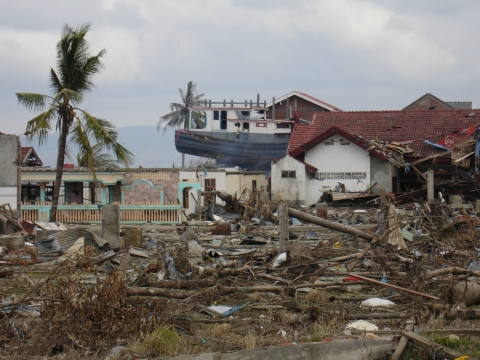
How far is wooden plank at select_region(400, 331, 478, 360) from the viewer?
21.7 feet

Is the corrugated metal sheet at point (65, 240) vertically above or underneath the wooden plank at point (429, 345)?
above

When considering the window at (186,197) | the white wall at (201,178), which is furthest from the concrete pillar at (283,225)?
the window at (186,197)

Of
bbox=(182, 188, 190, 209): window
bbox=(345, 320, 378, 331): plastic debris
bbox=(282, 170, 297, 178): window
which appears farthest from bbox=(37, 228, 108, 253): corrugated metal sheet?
bbox=(282, 170, 297, 178): window

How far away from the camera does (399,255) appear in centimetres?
1218

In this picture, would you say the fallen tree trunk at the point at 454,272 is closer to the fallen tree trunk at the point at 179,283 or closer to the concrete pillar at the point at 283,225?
the fallen tree trunk at the point at 179,283

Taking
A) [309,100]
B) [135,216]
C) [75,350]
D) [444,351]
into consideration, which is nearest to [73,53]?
[135,216]

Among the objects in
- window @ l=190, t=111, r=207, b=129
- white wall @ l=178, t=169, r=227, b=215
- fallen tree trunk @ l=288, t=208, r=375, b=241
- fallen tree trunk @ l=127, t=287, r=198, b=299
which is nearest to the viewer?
fallen tree trunk @ l=127, t=287, r=198, b=299

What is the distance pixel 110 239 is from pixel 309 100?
49.3 m

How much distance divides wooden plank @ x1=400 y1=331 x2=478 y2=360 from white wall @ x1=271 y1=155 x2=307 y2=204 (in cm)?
3066

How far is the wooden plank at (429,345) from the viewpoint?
662 centimetres

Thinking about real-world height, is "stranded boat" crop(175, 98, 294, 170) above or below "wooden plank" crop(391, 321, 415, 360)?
above

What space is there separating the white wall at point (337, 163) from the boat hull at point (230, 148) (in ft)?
78.9

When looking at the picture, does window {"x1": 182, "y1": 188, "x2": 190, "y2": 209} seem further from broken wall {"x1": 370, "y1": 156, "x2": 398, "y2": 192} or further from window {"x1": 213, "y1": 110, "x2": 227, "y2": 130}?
window {"x1": 213, "y1": 110, "x2": 227, "y2": 130}

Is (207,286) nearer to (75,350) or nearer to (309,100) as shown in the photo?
(75,350)
